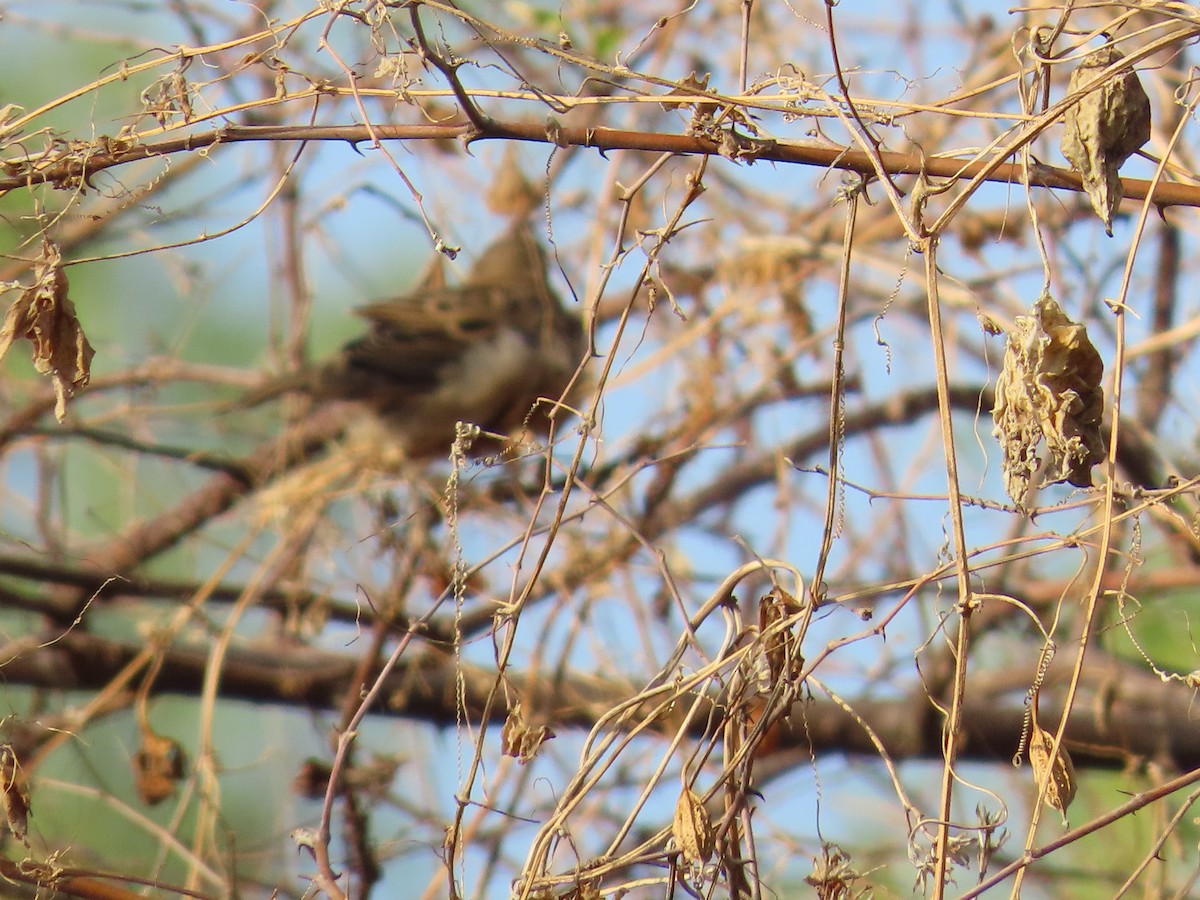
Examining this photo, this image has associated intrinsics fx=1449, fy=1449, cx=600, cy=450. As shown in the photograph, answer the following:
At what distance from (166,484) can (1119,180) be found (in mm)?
3781

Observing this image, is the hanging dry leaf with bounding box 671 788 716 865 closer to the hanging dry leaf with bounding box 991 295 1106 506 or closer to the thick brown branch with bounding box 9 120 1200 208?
the hanging dry leaf with bounding box 991 295 1106 506

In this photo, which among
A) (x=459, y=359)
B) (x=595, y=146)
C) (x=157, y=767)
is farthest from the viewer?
(x=459, y=359)

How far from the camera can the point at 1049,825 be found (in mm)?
3641

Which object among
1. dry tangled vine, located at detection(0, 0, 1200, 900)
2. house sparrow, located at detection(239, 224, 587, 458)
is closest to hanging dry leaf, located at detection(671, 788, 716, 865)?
dry tangled vine, located at detection(0, 0, 1200, 900)

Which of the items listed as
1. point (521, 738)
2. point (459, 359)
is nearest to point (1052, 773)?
point (521, 738)

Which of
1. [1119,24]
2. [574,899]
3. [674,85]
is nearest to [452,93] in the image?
[674,85]

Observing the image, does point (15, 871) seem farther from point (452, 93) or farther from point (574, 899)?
point (452, 93)

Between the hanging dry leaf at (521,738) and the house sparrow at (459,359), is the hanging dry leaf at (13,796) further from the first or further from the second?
the house sparrow at (459,359)

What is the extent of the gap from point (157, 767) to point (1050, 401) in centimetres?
177

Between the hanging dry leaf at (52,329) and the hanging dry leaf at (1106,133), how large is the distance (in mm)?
980

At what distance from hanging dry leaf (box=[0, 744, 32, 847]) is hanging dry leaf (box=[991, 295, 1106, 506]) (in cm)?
102

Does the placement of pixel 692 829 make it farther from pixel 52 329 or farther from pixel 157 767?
pixel 157 767

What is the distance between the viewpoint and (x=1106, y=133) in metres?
1.33

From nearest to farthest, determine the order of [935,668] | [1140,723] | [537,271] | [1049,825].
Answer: [1140,723], [935,668], [1049,825], [537,271]
